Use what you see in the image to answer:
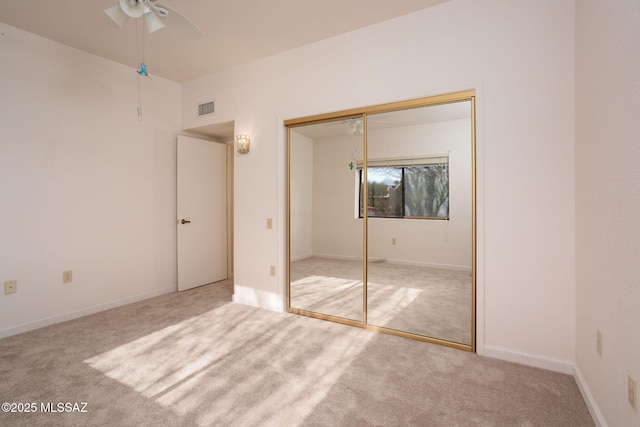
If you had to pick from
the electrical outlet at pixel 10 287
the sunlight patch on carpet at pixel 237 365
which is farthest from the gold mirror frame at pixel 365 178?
the electrical outlet at pixel 10 287

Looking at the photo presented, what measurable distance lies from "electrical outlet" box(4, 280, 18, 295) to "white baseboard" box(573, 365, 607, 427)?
14.6ft

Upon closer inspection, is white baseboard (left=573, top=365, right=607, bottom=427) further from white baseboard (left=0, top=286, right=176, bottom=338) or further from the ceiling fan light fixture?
white baseboard (left=0, top=286, right=176, bottom=338)

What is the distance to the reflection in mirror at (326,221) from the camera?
3.14m

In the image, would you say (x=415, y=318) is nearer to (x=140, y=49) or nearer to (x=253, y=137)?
(x=253, y=137)

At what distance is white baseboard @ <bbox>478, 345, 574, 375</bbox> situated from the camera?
2146 mm

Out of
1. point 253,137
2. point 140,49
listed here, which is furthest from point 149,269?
point 140,49

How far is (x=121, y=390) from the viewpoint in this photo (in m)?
1.96

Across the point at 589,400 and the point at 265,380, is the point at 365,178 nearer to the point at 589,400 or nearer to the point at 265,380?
the point at 265,380

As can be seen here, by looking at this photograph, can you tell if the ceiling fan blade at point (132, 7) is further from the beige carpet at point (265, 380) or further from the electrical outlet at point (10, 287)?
the electrical outlet at point (10, 287)

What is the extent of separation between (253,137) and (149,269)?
215 cm

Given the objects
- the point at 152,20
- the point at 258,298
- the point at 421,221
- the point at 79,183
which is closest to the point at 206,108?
the point at 79,183

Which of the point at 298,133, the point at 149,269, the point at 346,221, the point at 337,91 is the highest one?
the point at 337,91

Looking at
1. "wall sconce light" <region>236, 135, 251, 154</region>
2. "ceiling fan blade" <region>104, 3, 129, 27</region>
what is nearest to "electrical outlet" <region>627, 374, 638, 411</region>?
"ceiling fan blade" <region>104, 3, 129, 27</region>

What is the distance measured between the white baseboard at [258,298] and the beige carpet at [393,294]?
17 cm
